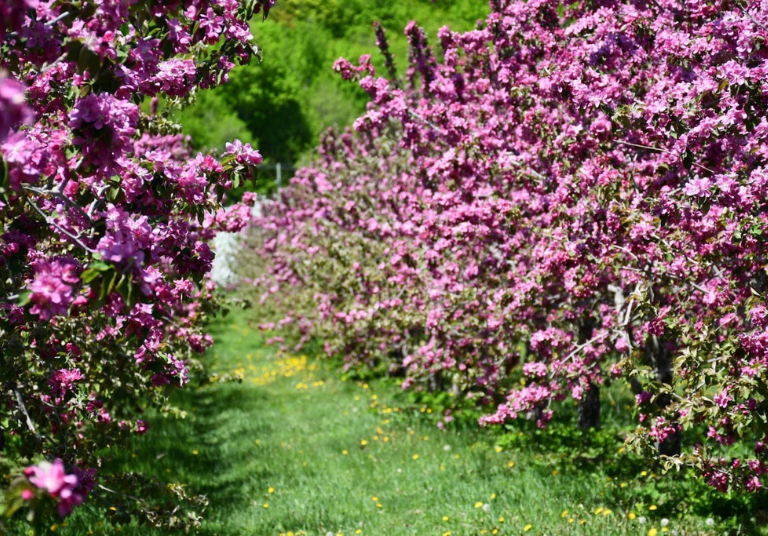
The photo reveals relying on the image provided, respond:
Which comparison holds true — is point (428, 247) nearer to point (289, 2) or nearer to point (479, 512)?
point (479, 512)

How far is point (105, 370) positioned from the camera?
518cm

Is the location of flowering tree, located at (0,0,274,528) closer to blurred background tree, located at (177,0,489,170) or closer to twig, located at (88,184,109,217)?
twig, located at (88,184,109,217)

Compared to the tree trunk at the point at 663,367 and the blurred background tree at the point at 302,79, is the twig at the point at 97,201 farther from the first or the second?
the blurred background tree at the point at 302,79

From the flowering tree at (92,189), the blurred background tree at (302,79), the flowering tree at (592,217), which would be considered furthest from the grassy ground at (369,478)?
the blurred background tree at (302,79)

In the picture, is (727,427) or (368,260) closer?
(727,427)

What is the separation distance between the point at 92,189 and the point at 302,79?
195 ft

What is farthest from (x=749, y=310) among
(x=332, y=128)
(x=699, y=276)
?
(x=332, y=128)

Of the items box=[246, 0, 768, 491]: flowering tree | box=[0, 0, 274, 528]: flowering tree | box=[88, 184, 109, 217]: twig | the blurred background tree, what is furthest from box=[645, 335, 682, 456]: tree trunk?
the blurred background tree

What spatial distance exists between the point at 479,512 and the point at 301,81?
57.5 m

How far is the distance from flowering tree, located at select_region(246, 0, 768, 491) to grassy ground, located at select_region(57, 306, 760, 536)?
679 mm

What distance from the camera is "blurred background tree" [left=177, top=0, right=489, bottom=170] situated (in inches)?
1893

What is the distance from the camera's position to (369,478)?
23.5 ft

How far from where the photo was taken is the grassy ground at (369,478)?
5.71m

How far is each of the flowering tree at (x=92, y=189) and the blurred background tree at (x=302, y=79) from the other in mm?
42191
